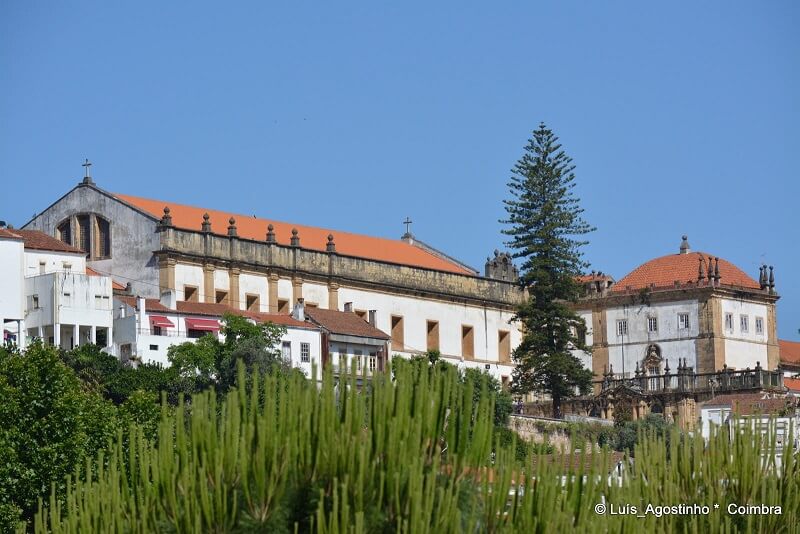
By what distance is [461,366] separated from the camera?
263ft

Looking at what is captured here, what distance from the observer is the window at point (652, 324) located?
8588cm

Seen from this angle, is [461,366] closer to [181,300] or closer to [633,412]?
[633,412]

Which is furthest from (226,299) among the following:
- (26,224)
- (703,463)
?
(703,463)

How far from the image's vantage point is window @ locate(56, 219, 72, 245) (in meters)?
73.9

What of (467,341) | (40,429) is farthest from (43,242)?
(40,429)

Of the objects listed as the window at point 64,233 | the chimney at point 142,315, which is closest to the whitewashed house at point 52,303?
the chimney at point 142,315

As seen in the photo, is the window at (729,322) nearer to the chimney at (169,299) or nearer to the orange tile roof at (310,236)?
the orange tile roof at (310,236)

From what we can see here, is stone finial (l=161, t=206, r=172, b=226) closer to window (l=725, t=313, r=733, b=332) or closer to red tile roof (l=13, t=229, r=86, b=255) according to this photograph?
red tile roof (l=13, t=229, r=86, b=255)

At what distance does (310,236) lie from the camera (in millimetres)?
82625

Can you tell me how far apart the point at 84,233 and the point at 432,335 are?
15.8m

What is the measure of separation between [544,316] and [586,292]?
11406mm

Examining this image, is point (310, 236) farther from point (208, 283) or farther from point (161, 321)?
point (161, 321)

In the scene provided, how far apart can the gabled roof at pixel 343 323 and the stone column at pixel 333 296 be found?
1.03 metres

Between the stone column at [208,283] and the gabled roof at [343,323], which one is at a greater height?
the stone column at [208,283]
